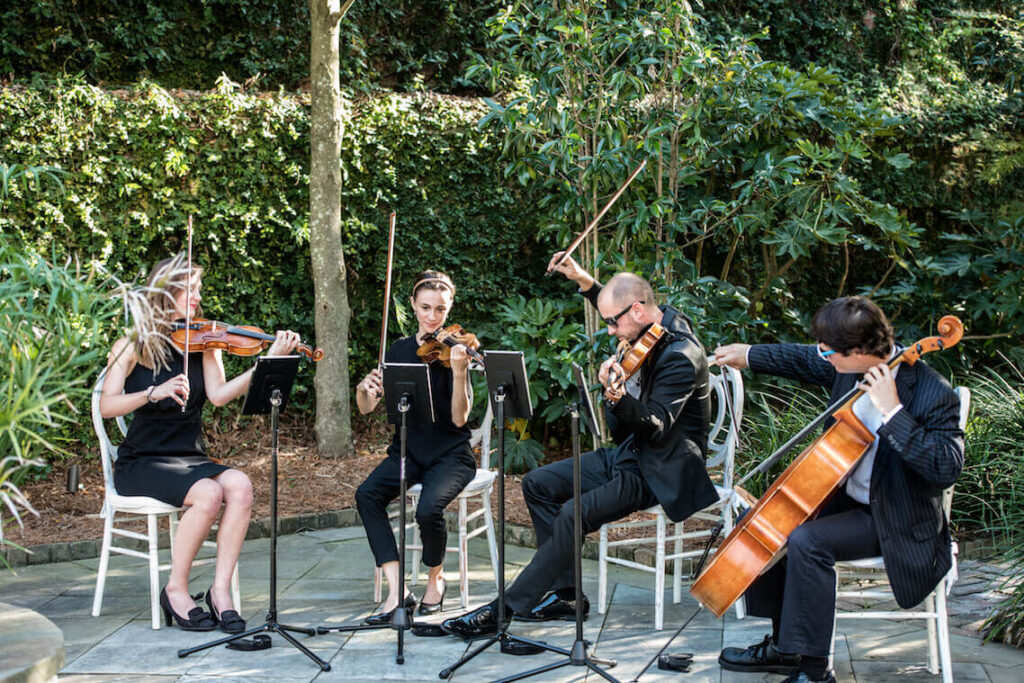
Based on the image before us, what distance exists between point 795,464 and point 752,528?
25 centimetres

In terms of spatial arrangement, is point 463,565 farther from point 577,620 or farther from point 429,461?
point 577,620

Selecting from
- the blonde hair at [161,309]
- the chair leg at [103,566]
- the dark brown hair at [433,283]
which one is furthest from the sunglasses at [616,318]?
the chair leg at [103,566]

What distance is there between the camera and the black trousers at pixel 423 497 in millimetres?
4156

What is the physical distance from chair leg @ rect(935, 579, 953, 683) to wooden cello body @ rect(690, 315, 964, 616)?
52cm

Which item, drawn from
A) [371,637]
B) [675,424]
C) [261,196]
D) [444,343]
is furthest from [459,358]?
[261,196]

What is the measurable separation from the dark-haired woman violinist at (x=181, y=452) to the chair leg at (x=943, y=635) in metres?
2.53

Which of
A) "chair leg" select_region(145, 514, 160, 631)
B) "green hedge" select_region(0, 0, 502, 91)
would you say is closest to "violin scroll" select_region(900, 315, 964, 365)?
"chair leg" select_region(145, 514, 160, 631)

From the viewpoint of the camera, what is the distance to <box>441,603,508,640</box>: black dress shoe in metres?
3.87

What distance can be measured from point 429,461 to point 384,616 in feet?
2.22

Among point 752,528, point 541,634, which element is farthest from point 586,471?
point 752,528

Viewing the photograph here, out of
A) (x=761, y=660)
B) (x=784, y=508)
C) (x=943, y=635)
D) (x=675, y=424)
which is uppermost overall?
(x=675, y=424)

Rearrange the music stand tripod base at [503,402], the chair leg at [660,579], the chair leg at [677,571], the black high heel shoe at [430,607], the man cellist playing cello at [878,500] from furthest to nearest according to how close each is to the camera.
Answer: the chair leg at [677,571] < the black high heel shoe at [430,607] < the chair leg at [660,579] < the music stand tripod base at [503,402] < the man cellist playing cello at [878,500]

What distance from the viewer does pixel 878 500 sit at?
3.21 metres

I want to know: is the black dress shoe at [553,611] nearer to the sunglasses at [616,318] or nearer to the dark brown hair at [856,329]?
the sunglasses at [616,318]
